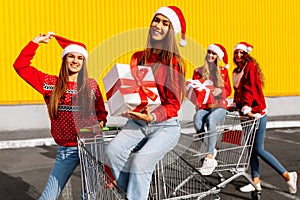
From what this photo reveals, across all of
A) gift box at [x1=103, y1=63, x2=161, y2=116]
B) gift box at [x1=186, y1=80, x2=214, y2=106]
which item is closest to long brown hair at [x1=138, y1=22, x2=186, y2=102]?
gift box at [x1=103, y1=63, x2=161, y2=116]

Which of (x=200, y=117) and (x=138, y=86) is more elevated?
(x=138, y=86)

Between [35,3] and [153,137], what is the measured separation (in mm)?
8297

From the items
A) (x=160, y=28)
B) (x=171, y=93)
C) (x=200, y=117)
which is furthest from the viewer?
(x=200, y=117)

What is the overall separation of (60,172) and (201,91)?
2.68 meters

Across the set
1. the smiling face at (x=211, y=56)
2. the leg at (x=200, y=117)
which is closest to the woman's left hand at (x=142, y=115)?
the leg at (x=200, y=117)

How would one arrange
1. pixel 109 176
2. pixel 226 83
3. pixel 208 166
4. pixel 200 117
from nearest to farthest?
1. pixel 109 176
2. pixel 208 166
3. pixel 200 117
4. pixel 226 83

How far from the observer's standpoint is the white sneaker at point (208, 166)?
4.30 meters

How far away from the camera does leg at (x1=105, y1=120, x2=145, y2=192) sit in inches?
106

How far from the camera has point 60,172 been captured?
10.5ft

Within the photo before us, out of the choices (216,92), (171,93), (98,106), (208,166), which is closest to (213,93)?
(216,92)

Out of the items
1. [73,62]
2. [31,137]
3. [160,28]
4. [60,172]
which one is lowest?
[31,137]

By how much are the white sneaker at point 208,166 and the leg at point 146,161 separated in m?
1.73

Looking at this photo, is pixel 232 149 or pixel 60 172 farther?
pixel 232 149

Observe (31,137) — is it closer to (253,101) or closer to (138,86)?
(253,101)
